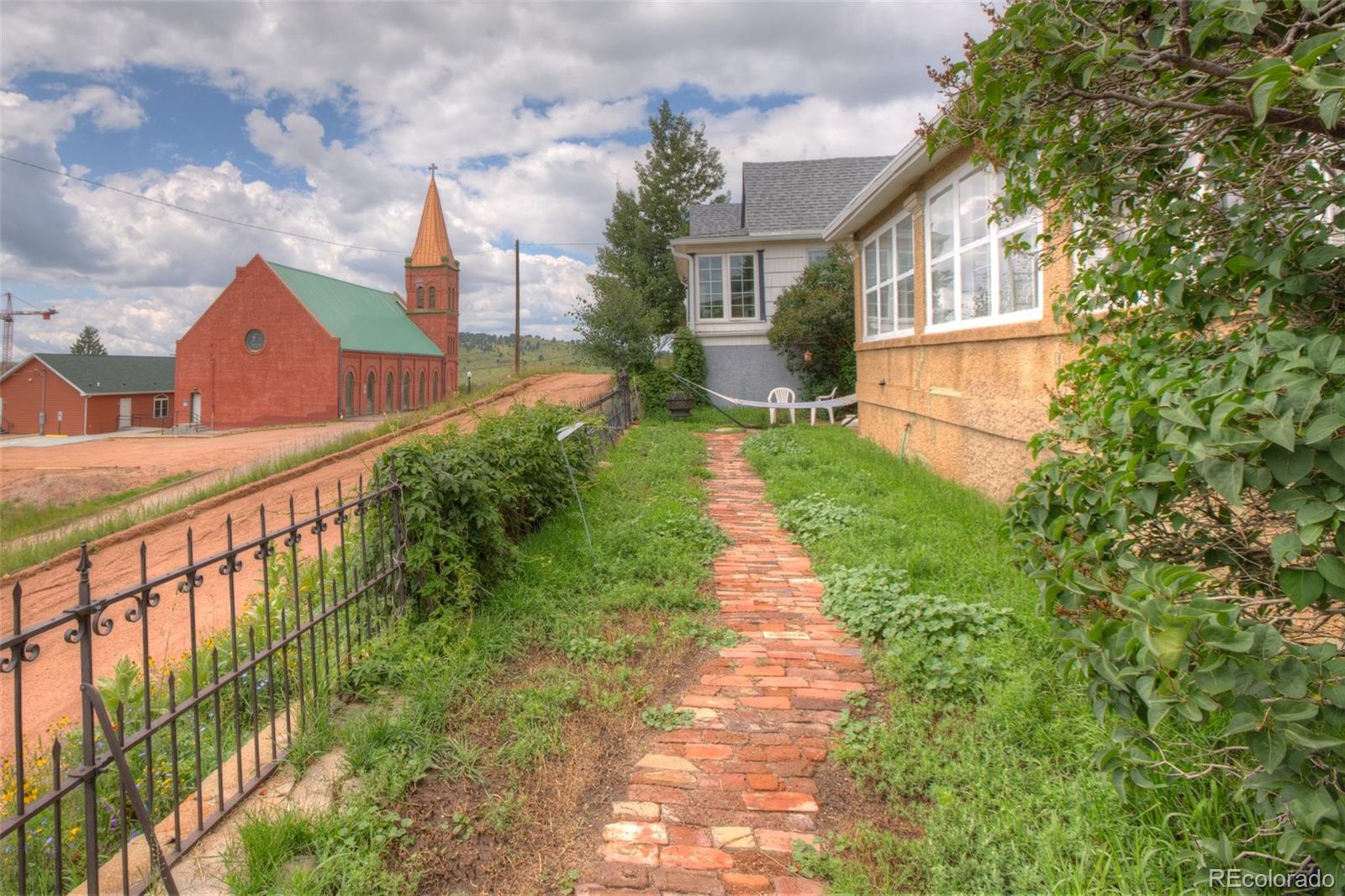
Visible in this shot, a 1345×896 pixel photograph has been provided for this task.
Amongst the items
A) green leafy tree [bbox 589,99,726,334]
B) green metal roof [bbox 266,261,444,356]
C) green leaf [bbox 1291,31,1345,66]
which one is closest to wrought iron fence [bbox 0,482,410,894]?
green leaf [bbox 1291,31,1345,66]

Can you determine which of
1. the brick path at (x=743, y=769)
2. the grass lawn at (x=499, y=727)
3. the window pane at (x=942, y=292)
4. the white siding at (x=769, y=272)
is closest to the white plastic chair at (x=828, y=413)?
the white siding at (x=769, y=272)

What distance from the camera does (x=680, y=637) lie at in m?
4.49

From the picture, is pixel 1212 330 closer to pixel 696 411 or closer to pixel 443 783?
pixel 443 783

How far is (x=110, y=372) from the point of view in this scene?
61.0 meters

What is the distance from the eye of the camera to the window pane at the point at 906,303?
381 inches

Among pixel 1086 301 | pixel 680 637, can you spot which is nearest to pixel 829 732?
pixel 680 637

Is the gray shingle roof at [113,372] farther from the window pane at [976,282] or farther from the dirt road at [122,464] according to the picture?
the window pane at [976,282]

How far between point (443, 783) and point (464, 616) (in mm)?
1604

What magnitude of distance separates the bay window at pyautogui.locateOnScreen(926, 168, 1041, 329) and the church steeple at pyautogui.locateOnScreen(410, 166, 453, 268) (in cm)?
5944

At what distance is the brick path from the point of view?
254 cm

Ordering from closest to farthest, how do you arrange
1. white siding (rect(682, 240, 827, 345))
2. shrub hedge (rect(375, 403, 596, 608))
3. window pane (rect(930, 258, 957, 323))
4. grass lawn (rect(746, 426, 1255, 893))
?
grass lawn (rect(746, 426, 1255, 893))
shrub hedge (rect(375, 403, 596, 608))
window pane (rect(930, 258, 957, 323))
white siding (rect(682, 240, 827, 345))

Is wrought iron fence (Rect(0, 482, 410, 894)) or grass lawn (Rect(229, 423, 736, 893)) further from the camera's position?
grass lawn (Rect(229, 423, 736, 893))

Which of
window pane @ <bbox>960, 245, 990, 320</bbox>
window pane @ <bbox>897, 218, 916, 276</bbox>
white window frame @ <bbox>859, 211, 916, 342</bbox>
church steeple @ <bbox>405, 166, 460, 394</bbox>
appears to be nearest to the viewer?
window pane @ <bbox>960, 245, 990, 320</bbox>

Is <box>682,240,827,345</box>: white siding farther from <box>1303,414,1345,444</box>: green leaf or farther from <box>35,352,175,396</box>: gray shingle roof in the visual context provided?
<box>35,352,175,396</box>: gray shingle roof
